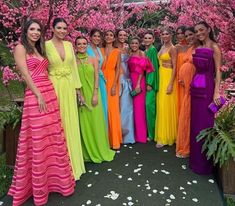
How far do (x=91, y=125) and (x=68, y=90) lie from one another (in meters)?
0.80

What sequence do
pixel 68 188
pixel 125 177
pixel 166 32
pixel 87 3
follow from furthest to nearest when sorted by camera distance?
pixel 87 3 → pixel 166 32 → pixel 125 177 → pixel 68 188

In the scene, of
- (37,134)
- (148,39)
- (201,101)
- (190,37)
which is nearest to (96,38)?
(148,39)

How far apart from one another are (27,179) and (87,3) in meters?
3.92

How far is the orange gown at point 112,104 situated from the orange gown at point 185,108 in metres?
0.93

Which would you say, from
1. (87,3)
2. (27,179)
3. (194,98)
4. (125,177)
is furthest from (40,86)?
(87,3)

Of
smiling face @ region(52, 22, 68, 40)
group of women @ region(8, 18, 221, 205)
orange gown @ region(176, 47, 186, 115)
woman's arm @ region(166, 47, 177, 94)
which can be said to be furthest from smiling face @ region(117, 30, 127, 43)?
smiling face @ region(52, 22, 68, 40)

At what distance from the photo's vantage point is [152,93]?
4.97 metres

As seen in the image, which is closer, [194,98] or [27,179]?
[27,179]

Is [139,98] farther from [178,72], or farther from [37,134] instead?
[37,134]

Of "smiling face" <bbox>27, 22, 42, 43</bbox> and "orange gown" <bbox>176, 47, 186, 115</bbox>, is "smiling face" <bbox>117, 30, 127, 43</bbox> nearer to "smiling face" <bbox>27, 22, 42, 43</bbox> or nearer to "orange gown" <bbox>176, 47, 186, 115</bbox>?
"orange gown" <bbox>176, 47, 186, 115</bbox>

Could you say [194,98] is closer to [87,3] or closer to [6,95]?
[87,3]

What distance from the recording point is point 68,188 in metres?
3.37

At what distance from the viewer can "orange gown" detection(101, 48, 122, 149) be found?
15.0 feet

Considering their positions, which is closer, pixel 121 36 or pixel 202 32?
pixel 202 32
